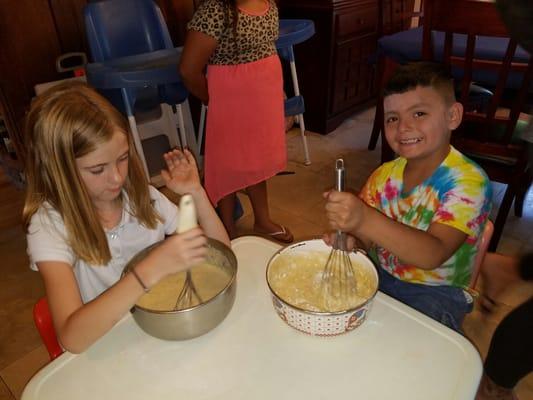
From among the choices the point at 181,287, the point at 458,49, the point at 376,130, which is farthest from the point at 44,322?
the point at 376,130

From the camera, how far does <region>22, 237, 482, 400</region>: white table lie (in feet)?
2.03

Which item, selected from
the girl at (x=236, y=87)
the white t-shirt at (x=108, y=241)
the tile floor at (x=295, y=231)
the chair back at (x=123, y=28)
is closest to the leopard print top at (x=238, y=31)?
the girl at (x=236, y=87)

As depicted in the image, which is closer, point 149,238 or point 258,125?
point 149,238

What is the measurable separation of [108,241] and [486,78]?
1709 mm

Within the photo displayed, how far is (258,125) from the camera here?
5.57 feet

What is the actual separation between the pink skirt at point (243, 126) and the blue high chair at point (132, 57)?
27 cm

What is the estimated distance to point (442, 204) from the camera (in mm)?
919

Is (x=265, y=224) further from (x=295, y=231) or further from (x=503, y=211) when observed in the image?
(x=503, y=211)

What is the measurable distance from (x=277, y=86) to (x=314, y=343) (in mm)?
1221

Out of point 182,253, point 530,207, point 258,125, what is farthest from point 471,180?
point 530,207

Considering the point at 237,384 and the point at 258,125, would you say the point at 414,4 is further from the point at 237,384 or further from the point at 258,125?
the point at 237,384

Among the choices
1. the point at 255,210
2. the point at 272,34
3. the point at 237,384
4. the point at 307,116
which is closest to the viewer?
the point at 237,384

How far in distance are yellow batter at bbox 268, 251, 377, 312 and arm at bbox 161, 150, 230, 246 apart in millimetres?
218

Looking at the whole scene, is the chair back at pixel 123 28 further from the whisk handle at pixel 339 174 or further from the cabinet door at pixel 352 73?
the whisk handle at pixel 339 174
